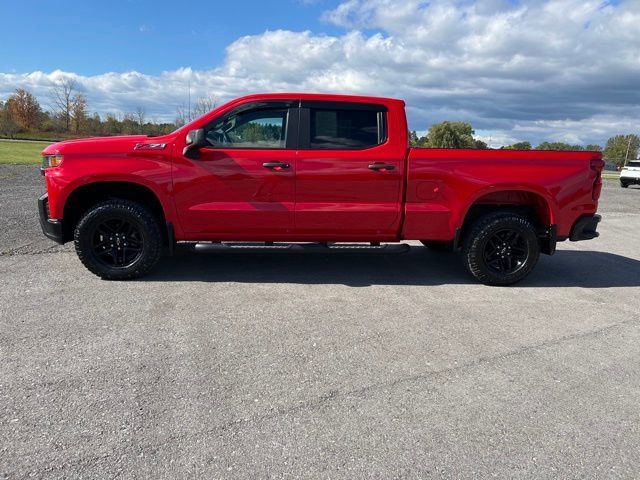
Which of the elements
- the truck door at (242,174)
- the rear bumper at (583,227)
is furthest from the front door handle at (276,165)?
the rear bumper at (583,227)

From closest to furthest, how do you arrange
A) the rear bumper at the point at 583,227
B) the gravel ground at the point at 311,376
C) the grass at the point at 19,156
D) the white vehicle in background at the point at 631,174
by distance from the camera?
the gravel ground at the point at 311,376, the rear bumper at the point at 583,227, the grass at the point at 19,156, the white vehicle in background at the point at 631,174

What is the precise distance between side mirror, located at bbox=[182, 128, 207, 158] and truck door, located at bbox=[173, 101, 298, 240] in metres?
0.05

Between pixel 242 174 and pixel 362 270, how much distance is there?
1.95 meters

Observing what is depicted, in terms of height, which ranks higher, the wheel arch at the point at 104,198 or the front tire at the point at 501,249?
the wheel arch at the point at 104,198

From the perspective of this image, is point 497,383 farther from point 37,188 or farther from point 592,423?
point 37,188

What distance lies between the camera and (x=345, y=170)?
4941 millimetres

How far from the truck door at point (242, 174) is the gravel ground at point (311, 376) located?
710 millimetres

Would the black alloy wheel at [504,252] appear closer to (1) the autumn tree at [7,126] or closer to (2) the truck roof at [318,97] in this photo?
(2) the truck roof at [318,97]

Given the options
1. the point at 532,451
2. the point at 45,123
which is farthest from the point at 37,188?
the point at 45,123

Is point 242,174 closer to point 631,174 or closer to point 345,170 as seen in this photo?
point 345,170

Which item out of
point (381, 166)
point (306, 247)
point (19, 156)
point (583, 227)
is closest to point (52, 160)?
point (306, 247)

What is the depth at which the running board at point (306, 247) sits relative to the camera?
197 inches

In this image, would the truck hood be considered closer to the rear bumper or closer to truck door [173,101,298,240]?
truck door [173,101,298,240]

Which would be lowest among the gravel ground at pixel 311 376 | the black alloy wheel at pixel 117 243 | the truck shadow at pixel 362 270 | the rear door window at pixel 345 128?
the truck shadow at pixel 362 270
